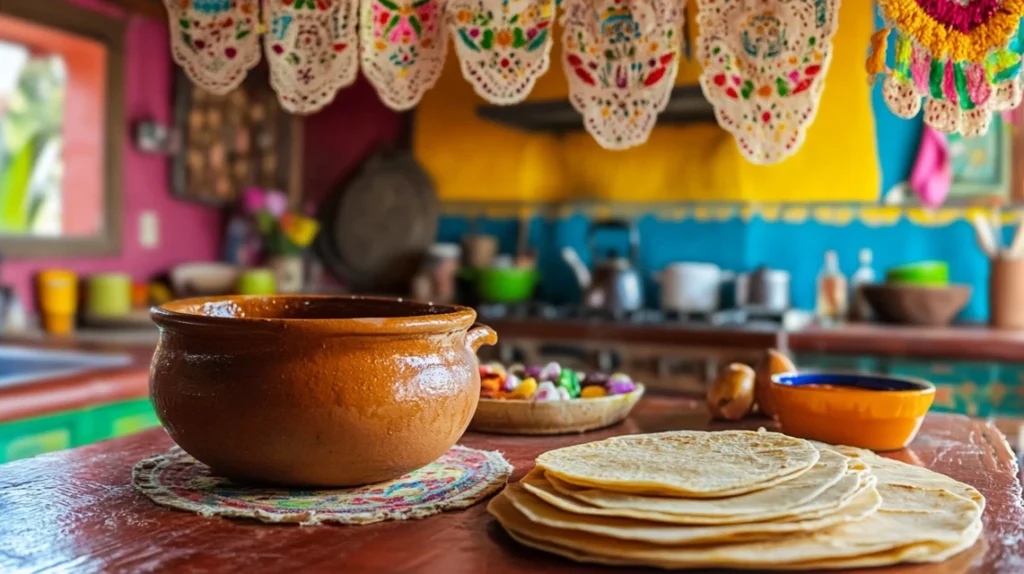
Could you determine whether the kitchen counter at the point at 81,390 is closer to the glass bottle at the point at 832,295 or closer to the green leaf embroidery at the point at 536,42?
the green leaf embroidery at the point at 536,42

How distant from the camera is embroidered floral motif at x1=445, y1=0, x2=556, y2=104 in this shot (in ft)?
4.57

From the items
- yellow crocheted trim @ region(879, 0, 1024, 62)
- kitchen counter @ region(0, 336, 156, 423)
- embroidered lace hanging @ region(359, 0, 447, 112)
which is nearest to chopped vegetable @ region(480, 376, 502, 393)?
embroidered lace hanging @ region(359, 0, 447, 112)

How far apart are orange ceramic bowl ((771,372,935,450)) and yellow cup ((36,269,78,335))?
2562 millimetres

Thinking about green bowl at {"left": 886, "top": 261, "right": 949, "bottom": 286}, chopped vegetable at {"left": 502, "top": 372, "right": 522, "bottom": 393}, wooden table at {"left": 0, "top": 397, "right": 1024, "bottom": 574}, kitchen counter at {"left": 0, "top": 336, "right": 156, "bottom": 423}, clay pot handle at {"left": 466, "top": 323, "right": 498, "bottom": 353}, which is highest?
clay pot handle at {"left": 466, "top": 323, "right": 498, "bottom": 353}

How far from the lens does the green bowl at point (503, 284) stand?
384 centimetres

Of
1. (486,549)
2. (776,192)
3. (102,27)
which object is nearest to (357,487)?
(486,549)

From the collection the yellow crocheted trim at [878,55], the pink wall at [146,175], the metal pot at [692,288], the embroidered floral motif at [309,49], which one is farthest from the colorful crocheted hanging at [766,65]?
the pink wall at [146,175]

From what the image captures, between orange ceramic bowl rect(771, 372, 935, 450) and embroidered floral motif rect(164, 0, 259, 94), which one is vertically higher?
embroidered floral motif rect(164, 0, 259, 94)

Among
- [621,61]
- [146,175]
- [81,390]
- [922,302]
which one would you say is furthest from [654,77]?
[146,175]

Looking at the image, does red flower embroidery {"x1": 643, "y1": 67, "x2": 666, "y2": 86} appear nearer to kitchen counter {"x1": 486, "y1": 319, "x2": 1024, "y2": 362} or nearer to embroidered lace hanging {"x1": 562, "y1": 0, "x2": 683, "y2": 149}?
embroidered lace hanging {"x1": 562, "y1": 0, "x2": 683, "y2": 149}

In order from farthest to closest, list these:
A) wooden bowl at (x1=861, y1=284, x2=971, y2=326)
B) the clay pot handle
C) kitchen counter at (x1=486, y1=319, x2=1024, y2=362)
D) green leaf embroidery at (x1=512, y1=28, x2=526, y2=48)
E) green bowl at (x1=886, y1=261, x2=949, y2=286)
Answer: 1. green bowl at (x1=886, y1=261, x2=949, y2=286)
2. wooden bowl at (x1=861, y1=284, x2=971, y2=326)
3. kitchen counter at (x1=486, y1=319, x2=1024, y2=362)
4. green leaf embroidery at (x1=512, y1=28, x2=526, y2=48)
5. the clay pot handle

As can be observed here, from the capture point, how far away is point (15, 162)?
9.64 ft

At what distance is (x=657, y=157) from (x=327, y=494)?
125 inches

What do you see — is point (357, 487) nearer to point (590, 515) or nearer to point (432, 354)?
point (432, 354)
